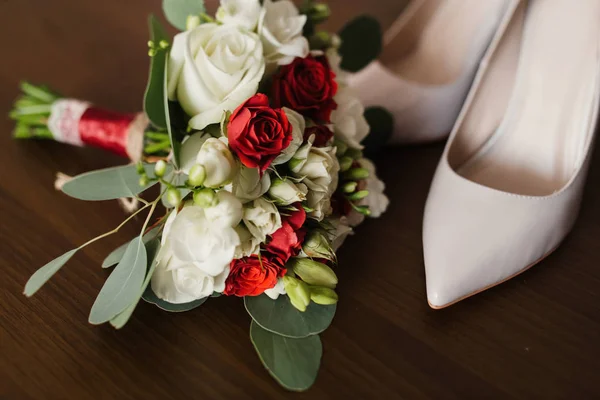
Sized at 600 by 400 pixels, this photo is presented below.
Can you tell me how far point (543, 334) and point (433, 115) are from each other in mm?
358

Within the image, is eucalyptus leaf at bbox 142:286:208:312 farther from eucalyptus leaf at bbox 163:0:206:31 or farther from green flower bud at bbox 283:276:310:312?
eucalyptus leaf at bbox 163:0:206:31

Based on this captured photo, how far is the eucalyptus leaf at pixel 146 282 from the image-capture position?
0.48 meters

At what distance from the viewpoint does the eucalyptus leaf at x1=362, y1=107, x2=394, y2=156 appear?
2.46 ft

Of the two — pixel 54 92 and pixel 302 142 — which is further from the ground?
pixel 302 142

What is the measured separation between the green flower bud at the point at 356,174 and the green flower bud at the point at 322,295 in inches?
5.1

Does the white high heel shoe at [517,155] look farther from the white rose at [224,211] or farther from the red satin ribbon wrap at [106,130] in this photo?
the red satin ribbon wrap at [106,130]

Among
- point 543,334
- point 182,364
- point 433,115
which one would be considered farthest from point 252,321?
point 433,115

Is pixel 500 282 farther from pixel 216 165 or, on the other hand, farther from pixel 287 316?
pixel 216 165

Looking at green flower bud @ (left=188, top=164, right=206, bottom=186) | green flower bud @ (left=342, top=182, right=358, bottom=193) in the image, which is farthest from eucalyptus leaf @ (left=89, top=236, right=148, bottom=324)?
green flower bud @ (left=342, top=182, right=358, bottom=193)

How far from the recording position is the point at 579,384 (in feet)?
1.71

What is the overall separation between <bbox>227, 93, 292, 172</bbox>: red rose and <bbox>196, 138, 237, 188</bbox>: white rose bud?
0.01 metres

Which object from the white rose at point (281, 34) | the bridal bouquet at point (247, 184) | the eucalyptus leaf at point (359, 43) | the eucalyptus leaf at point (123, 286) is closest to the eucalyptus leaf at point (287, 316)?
the bridal bouquet at point (247, 184)

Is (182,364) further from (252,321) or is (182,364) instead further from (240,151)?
(240,151)

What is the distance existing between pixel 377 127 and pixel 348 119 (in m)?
0.14
